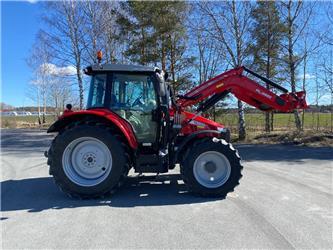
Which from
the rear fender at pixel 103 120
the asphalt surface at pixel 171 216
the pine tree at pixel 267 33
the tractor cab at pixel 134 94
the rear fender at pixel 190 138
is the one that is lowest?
the asphalt surface at pixel 171 216

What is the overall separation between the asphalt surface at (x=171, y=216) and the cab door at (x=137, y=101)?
46.2 inches

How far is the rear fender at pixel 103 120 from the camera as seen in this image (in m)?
5.77

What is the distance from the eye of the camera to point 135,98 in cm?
611

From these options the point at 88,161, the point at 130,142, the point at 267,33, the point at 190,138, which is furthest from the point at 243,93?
the point at 267,33

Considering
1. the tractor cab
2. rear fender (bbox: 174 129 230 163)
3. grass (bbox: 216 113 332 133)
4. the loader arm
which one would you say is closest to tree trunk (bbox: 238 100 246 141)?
grass (bbox: 216 113 332 133)

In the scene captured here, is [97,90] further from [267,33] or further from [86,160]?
[267,33]

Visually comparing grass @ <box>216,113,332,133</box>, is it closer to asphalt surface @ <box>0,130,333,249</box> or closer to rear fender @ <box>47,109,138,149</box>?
asphalt surface @ <box>0,130,333,249</box>

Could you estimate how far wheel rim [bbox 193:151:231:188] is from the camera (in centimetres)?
589

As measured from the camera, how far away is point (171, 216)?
187 inches

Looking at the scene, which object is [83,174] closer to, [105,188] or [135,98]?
[105,188]

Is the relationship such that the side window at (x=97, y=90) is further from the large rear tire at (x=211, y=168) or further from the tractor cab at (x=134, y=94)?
the large rear tire at (x=211, y=168)

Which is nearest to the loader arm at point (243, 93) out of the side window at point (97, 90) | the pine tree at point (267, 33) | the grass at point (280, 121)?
the side window at point (97, 90)

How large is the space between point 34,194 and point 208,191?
3159 mm

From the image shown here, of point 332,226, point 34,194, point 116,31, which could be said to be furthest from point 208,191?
point 116,31
